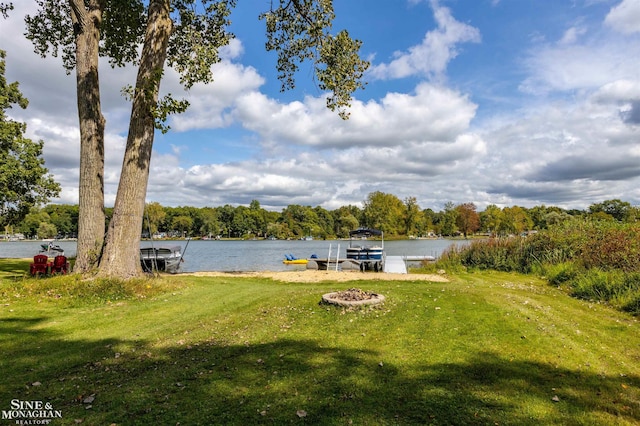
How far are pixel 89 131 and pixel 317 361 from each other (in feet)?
35.7

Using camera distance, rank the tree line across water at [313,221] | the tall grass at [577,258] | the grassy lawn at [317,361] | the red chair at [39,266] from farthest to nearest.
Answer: the tree line across water at [313,221] → the red chair at [39,266] → the tall grass at [577,258] → the grassy lawn at [317,361]

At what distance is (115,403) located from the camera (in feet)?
13.5

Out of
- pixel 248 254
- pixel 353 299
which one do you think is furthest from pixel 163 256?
pixel 248 254

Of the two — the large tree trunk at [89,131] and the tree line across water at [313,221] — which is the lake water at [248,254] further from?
the tree line across water at [313,221]

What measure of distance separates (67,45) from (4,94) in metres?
6.49

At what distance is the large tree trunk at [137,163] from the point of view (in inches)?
436

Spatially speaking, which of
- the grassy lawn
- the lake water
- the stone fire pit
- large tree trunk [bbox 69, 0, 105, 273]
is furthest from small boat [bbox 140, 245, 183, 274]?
the stone fire pit

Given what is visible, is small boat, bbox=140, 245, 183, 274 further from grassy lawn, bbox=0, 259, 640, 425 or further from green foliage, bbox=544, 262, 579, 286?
green foliage, bbox=544, 262, 579, 286

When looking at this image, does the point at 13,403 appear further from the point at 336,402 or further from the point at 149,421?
the point at 336,402

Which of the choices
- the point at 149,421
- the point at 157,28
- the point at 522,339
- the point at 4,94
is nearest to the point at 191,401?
the point at 149,421

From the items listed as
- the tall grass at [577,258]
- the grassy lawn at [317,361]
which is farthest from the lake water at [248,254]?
→ the grassy lawn at [317,361]

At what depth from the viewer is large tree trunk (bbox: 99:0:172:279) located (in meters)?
11.1

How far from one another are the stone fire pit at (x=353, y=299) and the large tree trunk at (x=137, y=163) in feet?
21.0

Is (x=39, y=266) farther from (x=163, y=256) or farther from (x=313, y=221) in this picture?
(x=313, y=221)
